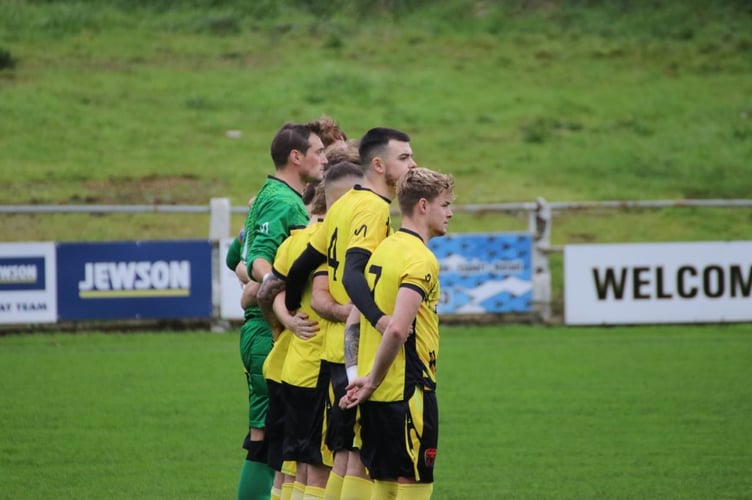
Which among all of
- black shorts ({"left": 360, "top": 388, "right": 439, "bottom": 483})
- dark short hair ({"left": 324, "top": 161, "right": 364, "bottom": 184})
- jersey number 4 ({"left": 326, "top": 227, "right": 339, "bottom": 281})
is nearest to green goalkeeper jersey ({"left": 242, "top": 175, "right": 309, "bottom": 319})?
dark short hair ({"left": 324, "top": 161, "right": 364, "bottom": 184})

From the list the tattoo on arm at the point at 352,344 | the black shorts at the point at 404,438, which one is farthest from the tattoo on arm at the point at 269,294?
the black shorts at the point at 404,438

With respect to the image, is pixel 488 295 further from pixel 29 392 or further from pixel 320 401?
pixel 320 401

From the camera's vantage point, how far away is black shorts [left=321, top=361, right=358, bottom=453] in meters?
5.66

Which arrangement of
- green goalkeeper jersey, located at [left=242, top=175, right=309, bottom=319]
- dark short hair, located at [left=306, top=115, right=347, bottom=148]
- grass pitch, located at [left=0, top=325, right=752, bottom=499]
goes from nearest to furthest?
green goalkeeper jersey, located at [left=242, top=175, right=309, bottom=319] < dark short hair, located at [left=306, top=115, right=347, bottom=148] < grass pitch, located at [left=0, top=325, right=752, bottom=499]

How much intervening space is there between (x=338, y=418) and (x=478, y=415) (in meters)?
5.01

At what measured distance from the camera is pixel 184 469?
8.58 metres

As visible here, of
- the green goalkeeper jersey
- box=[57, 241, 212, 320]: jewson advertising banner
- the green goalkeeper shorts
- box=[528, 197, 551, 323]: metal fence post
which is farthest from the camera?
box=[528, 197, 551, 323]: metal fence post

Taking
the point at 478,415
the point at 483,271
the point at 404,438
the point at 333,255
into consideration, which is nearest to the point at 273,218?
the point at 333,255

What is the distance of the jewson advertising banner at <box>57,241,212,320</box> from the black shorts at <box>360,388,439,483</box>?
10691mm

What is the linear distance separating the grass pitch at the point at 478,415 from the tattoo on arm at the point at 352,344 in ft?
8.12

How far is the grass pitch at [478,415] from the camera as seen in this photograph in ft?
26.7

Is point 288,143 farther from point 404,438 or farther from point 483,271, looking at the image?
point 483,271

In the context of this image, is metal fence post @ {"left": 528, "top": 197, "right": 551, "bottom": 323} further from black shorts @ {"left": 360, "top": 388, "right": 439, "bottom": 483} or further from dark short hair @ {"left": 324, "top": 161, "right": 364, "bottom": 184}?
black shorts @ {"left": 360, "top": 388, "right": 439, "bottom": 483}

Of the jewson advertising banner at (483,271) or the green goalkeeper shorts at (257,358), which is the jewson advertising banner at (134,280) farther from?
the green goalkeeper shorts at (257,358)
